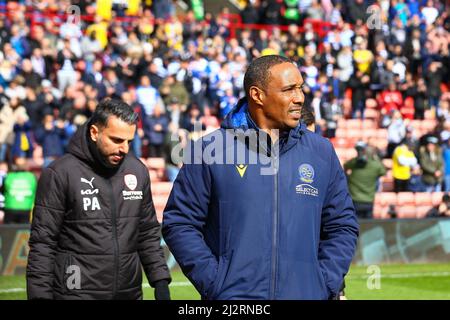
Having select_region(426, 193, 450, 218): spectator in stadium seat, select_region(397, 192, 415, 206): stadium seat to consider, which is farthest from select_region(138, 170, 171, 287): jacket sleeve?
select_region(397, 192, 415, 206): stadium seat

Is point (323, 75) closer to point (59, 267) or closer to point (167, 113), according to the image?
point (167, 113)

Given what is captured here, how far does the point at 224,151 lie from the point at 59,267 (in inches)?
66.4

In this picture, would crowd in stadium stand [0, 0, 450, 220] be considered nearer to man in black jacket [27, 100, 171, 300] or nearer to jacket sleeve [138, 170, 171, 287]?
jacket sleeve [138, 170, 171, 287]

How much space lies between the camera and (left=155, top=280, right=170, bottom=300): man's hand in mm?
6219

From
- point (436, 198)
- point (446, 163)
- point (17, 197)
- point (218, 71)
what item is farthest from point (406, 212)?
point (17, 197)

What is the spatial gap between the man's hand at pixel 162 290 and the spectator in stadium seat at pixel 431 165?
586 inches

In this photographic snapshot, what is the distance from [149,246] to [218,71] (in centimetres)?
1567

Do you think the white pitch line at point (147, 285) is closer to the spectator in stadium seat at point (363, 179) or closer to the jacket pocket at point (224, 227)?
the spectator in stadium seat at point (363, 179)

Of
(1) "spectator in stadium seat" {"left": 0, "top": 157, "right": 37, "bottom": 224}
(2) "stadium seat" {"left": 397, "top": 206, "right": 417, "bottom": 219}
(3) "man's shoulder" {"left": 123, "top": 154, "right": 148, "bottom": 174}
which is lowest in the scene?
(2) "stadium seat" {"left": 397, "top": 206, "right": 417, "bottom": 219}

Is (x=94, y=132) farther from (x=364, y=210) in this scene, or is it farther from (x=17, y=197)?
(x=364, y=210)

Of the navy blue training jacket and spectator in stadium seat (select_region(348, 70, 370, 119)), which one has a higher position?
spectator in stadium seat (select_region(348, 70, 370, 119))

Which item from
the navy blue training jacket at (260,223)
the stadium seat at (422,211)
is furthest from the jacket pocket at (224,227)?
the stadium seat at (422,211)

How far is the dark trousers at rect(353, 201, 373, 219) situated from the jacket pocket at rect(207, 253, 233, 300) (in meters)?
13.4

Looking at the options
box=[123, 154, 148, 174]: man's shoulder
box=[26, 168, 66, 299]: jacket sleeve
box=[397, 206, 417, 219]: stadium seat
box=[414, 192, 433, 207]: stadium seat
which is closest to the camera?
box=[26, 168, 66, 299]: jacket sleeve
